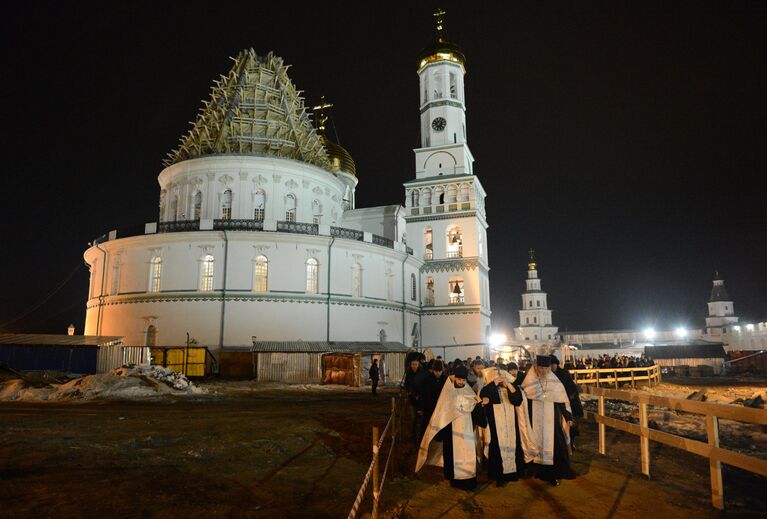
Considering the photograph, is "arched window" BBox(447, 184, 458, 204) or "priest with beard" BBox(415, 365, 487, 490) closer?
"priest with beard" BBox(415, 365, 487, 490)

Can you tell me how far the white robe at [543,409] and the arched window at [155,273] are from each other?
97.9 feet

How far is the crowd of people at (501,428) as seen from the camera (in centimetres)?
765

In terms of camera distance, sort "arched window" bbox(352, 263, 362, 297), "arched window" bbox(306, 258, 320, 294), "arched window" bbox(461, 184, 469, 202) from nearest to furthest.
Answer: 1. "arched window" bbox(306, 258, 320, 294)
2. "arched window" bbox(352, 263, 362, 297)
3. "arched window" bbox(461, 184, 469, 202)

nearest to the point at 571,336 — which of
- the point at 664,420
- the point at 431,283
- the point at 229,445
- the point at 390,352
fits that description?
the point at 431,283

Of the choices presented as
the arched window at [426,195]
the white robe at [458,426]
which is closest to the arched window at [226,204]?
the arched window at [426,195]

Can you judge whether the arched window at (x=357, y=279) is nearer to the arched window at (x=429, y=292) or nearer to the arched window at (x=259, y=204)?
the arched window at (x=259, y=204)

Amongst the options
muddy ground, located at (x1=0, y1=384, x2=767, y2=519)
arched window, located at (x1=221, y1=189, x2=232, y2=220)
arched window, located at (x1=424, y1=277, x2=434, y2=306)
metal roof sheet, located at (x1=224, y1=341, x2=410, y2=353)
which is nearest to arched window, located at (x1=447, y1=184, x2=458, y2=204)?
arched window, located at (x1=424, y1=277, x2=434, y2=306)

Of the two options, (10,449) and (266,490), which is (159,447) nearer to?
(10,449)

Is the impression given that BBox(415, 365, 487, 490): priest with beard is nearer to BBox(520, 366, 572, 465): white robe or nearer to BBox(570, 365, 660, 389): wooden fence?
BBox(520, 366, 572, 465): white robe

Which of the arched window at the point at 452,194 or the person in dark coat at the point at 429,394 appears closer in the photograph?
the person in dark coat at the point at 429,394

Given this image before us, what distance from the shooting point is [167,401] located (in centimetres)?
1816

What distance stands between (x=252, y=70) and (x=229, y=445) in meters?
35.2

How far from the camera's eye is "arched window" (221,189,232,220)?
121 ft

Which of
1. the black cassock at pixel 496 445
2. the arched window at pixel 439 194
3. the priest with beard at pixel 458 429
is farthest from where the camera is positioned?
the arched window at pixel 439 194
